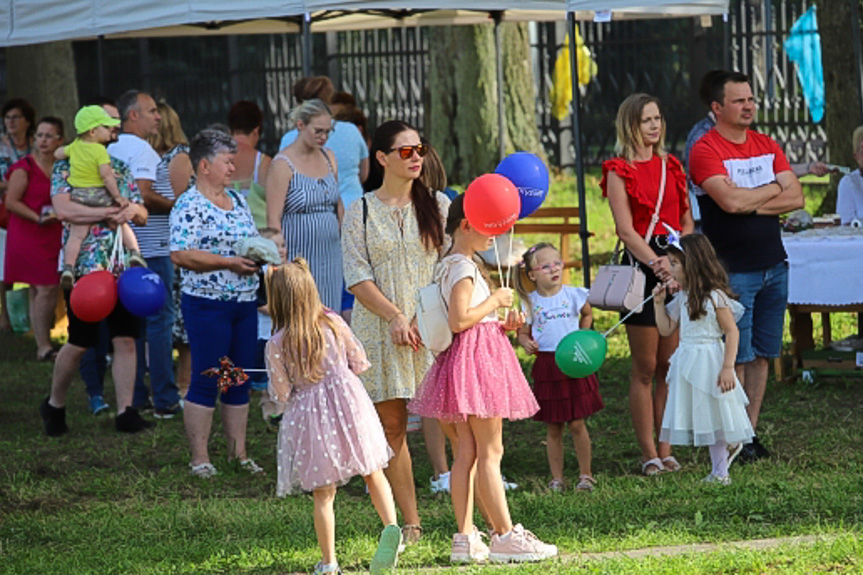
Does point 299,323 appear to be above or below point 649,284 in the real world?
above

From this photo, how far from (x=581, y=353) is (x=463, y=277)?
1.28 meters

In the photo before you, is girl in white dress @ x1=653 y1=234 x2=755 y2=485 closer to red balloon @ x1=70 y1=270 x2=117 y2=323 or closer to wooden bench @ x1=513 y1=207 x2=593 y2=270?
red balloon @ x1=70 y1=270 x2=117 y2=323

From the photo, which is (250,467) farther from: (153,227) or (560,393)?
(153,227)

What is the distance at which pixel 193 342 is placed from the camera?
6941 millimetres

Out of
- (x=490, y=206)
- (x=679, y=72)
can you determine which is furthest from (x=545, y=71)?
(x=490, y=206)

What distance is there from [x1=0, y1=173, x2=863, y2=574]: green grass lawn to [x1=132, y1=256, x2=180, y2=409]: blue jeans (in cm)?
42

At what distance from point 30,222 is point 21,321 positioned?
2106mm

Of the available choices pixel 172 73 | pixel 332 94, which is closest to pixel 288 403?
pixel 332 94

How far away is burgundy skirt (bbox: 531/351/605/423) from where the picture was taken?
6441 millimetres

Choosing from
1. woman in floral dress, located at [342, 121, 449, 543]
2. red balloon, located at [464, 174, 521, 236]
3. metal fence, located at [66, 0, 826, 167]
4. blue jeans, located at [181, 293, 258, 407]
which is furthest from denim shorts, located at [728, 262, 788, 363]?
metal fence, located at [66, 0, 826, 167]

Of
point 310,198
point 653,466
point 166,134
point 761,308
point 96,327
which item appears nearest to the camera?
point 653,466

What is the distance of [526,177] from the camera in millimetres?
5594

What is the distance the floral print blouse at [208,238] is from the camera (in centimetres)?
685

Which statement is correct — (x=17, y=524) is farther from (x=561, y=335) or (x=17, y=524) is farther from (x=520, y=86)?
(x=520, y=86)
